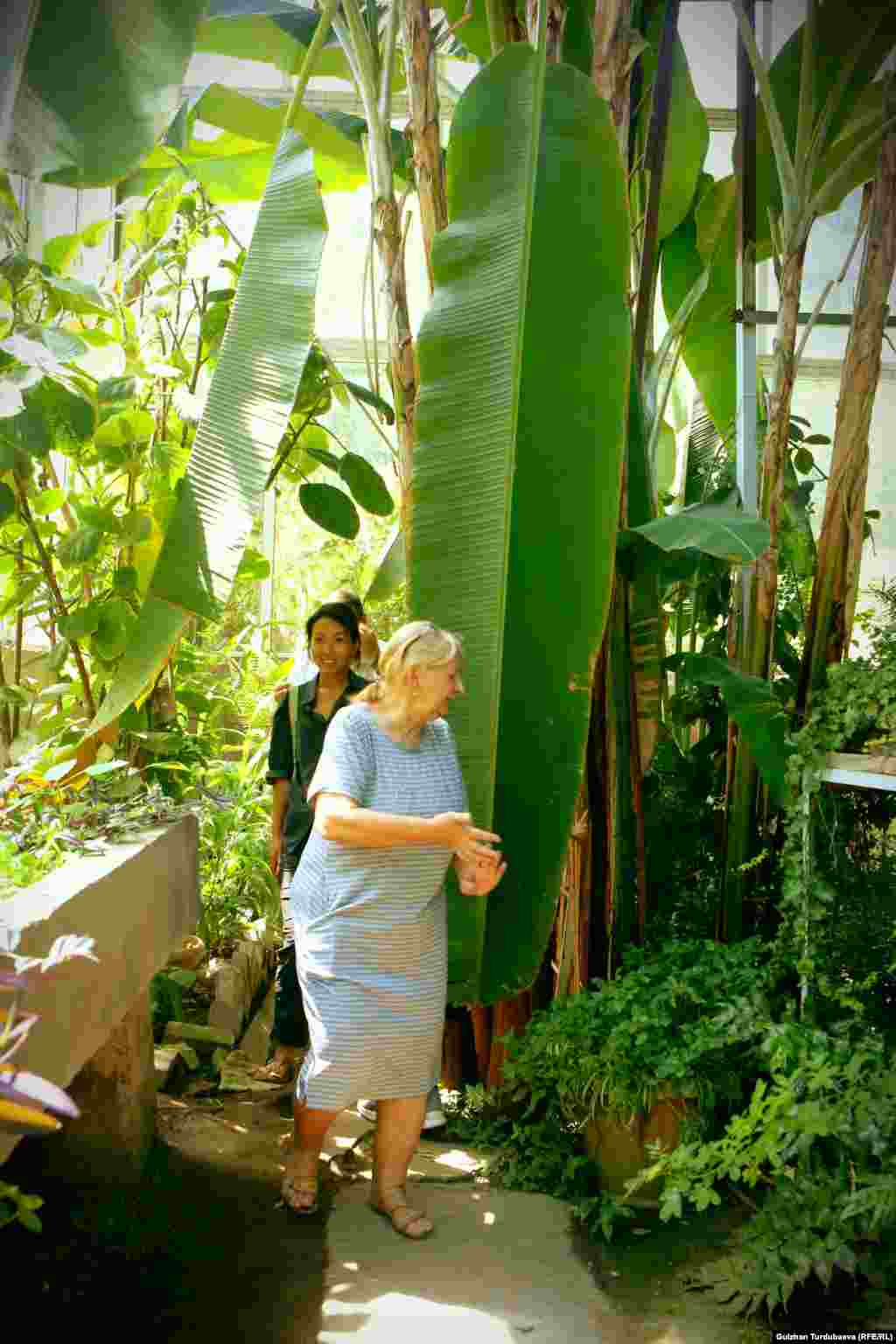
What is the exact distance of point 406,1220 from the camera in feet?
8.93

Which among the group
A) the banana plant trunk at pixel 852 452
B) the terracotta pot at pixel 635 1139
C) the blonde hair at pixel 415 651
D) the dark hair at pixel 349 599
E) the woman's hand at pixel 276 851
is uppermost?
the banana plant trunk at pixel 852 452

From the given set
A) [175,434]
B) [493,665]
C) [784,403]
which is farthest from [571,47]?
[493,665]

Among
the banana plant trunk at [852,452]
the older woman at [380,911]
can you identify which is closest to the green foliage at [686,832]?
the banana plant trunk at [852,452]

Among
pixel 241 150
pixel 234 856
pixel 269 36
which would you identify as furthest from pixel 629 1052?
pixel 241 150

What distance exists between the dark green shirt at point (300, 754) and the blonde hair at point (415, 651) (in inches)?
30.8

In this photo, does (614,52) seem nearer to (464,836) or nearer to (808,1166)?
(464,836)

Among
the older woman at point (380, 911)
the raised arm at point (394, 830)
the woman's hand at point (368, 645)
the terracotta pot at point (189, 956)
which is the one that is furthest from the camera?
the terracotta pot at point (189, 956)

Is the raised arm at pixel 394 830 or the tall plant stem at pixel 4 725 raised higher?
the tall plant stem at pixel 4 725

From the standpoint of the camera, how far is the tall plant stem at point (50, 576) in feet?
10.7

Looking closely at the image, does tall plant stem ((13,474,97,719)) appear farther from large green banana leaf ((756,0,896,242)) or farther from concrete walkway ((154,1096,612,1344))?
large green banana leaf ((756,0,896,242))

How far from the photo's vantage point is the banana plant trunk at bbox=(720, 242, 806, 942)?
9.68 ft

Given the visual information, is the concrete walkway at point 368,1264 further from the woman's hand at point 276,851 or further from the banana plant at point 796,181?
the banana plant at point 796,181

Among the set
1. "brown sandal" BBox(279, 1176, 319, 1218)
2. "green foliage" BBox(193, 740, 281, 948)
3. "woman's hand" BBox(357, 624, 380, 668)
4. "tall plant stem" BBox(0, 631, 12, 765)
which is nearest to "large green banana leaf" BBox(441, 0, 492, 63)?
"woman's hand" BBox(357, 624, 380, 668)

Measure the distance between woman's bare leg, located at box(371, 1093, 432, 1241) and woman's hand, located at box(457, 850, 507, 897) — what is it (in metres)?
0.53
